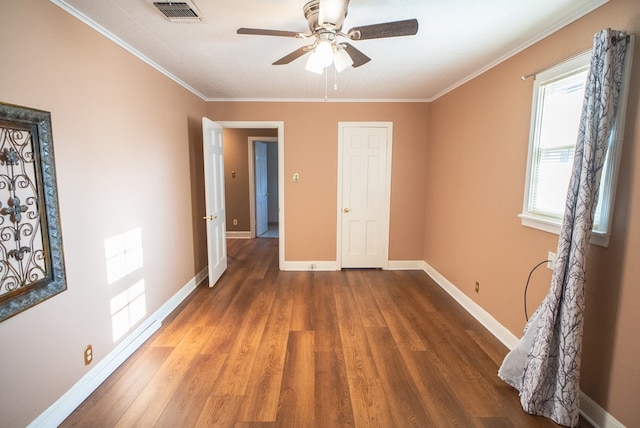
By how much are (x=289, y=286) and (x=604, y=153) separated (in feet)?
10.7

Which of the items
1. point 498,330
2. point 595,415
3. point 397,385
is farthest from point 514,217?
point 397,385

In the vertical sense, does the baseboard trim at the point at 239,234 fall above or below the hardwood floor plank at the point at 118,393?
above

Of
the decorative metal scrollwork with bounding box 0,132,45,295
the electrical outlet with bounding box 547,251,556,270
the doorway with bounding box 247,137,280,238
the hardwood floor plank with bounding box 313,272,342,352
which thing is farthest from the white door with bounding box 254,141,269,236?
the electrical outlet with bounding box 547,251,556,270

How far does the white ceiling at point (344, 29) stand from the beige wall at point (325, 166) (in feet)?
2.02

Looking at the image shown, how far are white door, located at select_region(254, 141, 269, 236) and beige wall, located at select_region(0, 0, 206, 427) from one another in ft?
11.6

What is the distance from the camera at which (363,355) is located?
7.73 ft

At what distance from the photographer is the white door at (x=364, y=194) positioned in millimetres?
4219

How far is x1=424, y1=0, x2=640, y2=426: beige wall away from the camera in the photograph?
153 centimetres

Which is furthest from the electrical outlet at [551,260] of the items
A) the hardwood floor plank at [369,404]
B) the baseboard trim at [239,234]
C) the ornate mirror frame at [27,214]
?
the baseboard trim at [239,234]

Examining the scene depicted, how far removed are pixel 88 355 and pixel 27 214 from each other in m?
1.05

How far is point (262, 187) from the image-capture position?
7070 mm

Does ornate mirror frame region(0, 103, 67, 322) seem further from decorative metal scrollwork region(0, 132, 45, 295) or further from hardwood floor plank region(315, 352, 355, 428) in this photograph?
hardwood floor plank region(315, 352, 355, 428)

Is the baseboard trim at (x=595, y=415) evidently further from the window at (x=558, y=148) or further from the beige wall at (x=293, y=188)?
the window at (x=558, y=148)

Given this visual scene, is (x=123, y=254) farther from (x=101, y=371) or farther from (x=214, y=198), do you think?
(x=214, y=198)
